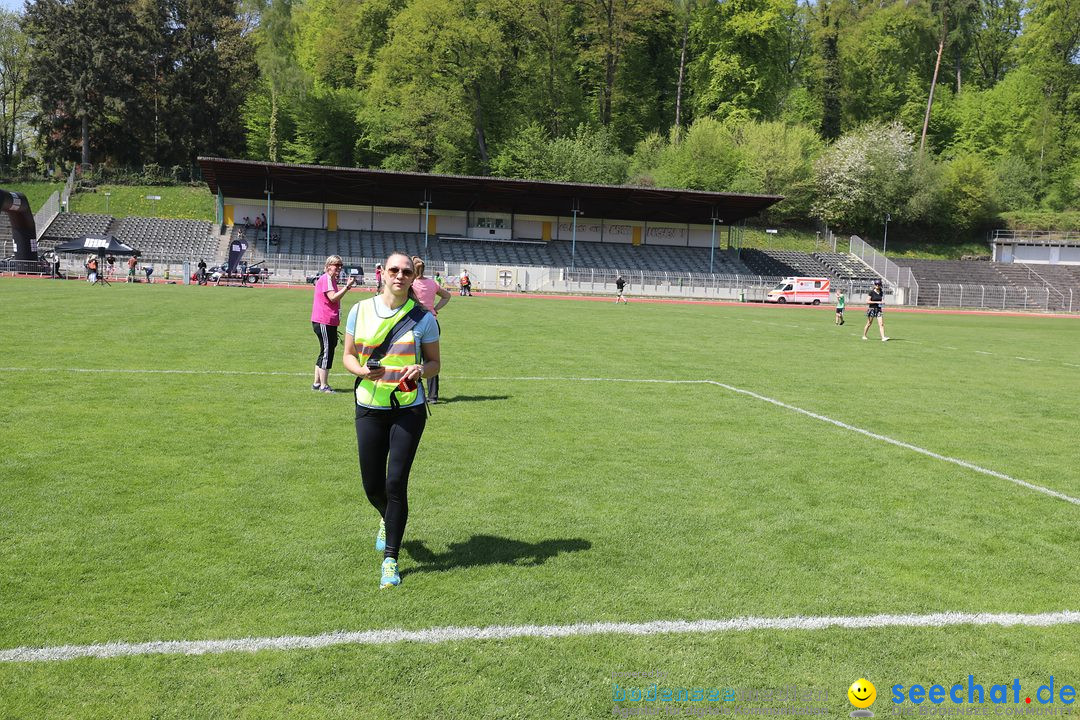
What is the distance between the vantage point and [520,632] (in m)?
4.26

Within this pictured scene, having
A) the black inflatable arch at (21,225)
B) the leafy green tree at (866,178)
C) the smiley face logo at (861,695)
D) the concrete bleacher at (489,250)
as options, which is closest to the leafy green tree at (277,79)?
the concrete bleacher at (489,250)

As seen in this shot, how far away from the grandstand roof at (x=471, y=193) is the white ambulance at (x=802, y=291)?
24.8ft

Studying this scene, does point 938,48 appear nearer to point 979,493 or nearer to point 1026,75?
point 1026,75

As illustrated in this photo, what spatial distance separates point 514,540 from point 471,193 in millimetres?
55997

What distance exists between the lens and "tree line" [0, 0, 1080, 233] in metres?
71.0

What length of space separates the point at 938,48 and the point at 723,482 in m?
94.9

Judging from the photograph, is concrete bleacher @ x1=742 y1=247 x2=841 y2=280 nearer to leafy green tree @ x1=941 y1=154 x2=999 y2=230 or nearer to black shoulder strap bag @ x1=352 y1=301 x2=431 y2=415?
leafy green tree @ x1=941 y1=154 x2=999 y2=230

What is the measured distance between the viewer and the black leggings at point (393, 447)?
197 inches

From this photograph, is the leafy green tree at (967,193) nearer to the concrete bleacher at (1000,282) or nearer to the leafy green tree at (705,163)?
the concrete bleacher at (1000,282)

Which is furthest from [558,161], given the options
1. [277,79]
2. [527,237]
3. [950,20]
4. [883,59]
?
[950,20]

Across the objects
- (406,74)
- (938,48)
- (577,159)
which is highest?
(938,48)

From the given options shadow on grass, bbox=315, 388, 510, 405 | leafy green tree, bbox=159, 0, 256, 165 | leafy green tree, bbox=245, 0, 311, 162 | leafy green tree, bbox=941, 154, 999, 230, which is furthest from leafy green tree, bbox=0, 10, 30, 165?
leafy green tree, bbox=941, 154, 999, 230

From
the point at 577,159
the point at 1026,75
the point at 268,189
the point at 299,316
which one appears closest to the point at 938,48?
the point at 1026,75

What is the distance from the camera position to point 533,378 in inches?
532
